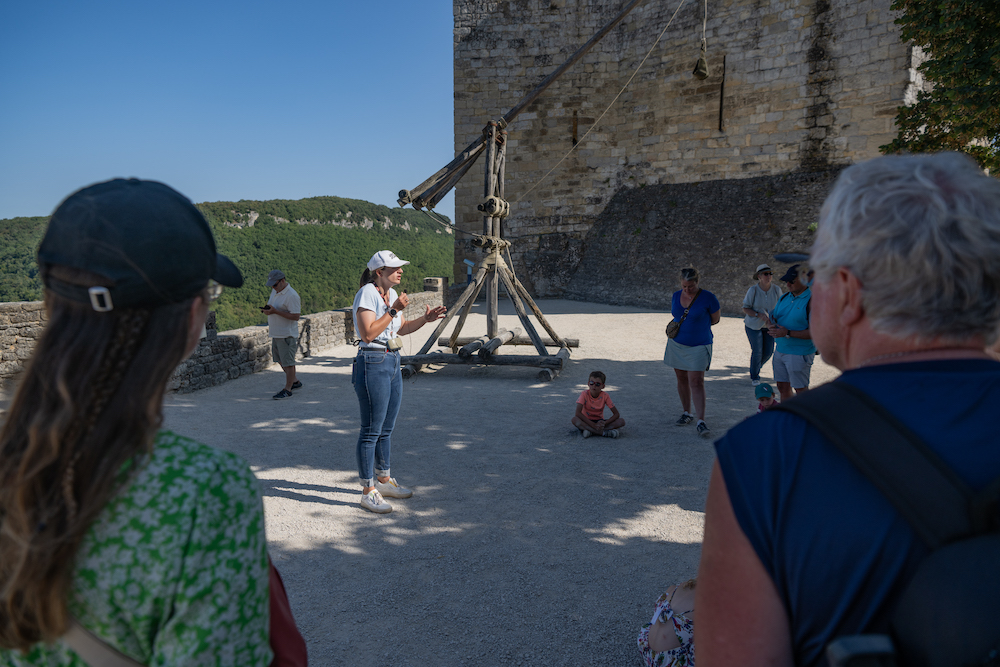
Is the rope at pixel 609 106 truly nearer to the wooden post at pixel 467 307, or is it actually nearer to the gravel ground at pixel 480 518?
the wooden post at pixel 467 307

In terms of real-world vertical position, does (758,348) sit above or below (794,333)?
below

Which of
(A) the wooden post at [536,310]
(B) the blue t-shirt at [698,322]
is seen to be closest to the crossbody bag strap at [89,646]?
(B) the blue t-shirt at [698,322]

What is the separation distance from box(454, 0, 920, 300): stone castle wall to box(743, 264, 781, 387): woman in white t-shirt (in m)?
7.41

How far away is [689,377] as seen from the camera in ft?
16.8

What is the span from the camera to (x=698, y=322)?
16.4 feet

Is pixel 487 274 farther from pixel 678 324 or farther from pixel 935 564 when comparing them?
pixel 935 564

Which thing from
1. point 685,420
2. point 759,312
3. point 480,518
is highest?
point 759,312

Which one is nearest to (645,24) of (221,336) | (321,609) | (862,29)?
(862,29)

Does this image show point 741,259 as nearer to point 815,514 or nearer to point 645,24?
point 645,24

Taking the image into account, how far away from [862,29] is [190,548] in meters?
16.4

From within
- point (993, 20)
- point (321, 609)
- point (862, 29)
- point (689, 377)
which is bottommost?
point (321, 609)

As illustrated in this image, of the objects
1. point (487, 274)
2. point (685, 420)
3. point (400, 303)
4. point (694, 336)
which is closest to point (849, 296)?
point (400, 303)

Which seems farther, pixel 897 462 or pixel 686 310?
pixel 686 310

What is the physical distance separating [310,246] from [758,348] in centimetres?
4518
